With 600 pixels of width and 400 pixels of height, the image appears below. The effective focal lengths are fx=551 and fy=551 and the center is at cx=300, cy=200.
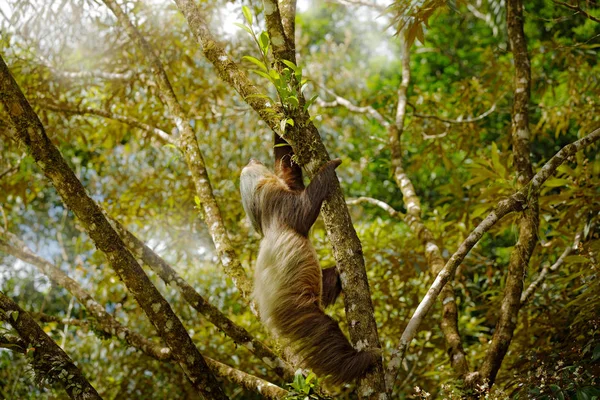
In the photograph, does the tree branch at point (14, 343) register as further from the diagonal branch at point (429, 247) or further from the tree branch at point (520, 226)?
the tree branch at point (520, 226)

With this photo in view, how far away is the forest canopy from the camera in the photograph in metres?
2.98

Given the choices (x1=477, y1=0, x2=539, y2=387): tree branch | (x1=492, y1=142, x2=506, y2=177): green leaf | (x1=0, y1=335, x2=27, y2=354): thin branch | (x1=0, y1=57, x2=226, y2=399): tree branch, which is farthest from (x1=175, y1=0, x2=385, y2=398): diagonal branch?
(x1=0, y1=335, x2=27, y2=354): thin branch

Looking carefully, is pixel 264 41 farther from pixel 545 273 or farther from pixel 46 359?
pixel 545 273

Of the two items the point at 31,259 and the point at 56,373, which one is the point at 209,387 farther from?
the point at 31,259

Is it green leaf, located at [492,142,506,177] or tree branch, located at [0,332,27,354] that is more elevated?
green leaf, located at [492,142,506,177]

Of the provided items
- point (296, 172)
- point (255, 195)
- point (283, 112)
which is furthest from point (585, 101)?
point (283, 112)

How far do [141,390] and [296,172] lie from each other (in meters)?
4.40

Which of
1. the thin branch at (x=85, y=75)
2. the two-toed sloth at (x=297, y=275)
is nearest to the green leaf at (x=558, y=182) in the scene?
the two-toed sloth at (x=297, y=275)

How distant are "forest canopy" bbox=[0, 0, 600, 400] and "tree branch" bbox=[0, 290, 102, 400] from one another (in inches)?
0.4

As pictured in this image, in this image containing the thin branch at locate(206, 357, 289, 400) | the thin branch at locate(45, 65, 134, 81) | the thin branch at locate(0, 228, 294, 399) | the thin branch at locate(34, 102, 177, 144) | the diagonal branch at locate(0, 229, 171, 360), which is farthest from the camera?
the thin branch at locate(45, 65, 134, 81)

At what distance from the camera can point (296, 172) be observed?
13.6 ft

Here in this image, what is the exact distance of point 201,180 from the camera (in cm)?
429

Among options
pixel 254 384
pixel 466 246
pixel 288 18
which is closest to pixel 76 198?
pixel 254 384

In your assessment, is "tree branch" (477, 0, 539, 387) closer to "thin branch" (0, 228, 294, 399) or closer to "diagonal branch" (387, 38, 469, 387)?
"diagonal branch" (387, 38, 469, 387)
